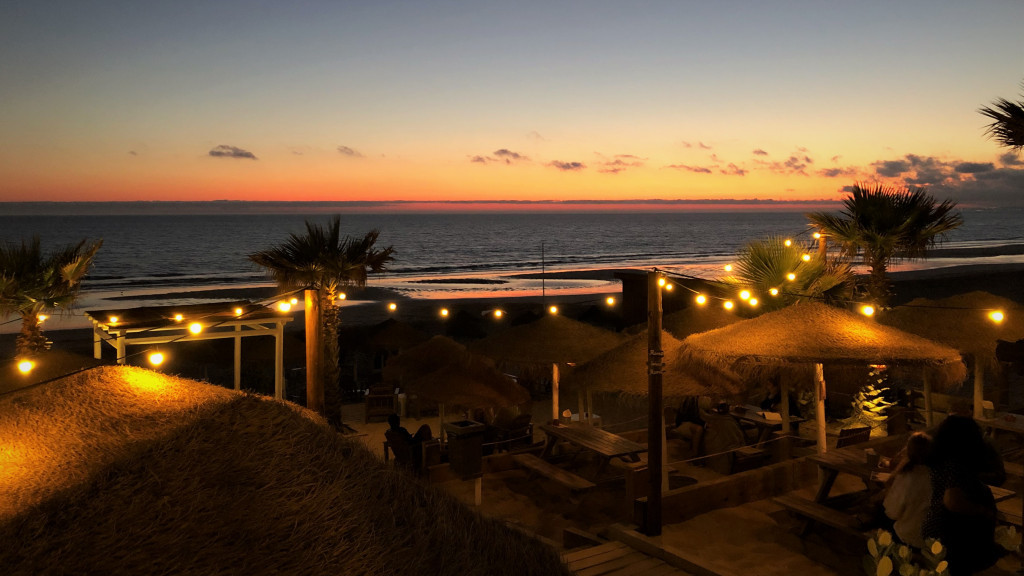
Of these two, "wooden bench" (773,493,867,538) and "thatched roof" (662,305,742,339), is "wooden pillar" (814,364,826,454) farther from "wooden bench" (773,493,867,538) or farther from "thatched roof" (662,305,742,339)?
"thatched roof" (662,305,742,339)

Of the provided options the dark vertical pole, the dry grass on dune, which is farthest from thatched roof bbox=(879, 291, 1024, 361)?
the dry grass on dune

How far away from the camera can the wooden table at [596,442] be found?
8.87 metres

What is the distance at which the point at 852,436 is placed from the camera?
31.4ft

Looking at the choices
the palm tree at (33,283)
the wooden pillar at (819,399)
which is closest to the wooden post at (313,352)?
the palm tree at (33,283)

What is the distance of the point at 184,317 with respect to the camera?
10.4 meters

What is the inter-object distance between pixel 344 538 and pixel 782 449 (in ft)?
27.8

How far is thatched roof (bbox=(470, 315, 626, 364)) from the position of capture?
11.8 m

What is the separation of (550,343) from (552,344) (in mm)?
52

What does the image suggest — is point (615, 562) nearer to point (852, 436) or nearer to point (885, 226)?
point (852, 436)

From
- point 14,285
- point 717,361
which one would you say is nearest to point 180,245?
point 14,285

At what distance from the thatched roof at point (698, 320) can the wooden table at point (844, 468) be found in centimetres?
552

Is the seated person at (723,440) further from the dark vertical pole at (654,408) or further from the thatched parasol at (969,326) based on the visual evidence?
the thatched parasol at (969,326)

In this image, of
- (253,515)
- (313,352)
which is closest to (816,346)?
(313,352)

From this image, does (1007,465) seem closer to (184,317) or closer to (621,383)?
(621,383)
